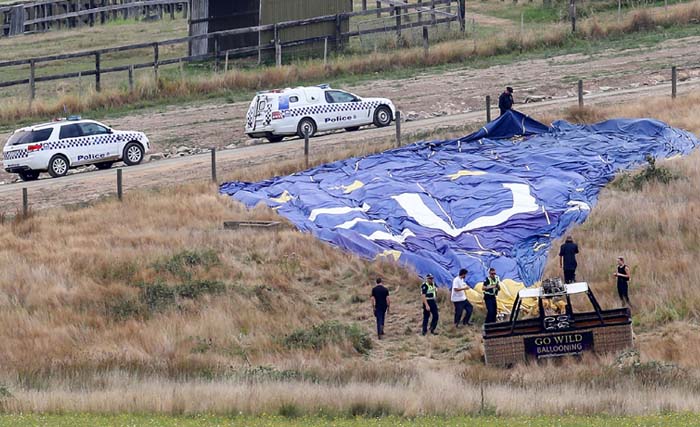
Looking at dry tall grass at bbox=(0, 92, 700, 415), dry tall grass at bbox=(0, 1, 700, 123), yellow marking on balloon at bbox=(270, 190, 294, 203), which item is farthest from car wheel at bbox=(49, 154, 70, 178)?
dry tall grass at bbox=(0, 1, 700, 123)

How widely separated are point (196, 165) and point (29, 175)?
182 inches

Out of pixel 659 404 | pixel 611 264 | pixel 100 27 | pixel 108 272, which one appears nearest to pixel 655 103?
pixel 611 264

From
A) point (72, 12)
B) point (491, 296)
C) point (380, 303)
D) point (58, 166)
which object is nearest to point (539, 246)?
point (491, 296)

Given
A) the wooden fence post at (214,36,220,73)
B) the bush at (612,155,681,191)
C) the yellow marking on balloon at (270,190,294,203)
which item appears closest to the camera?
the bush at (612,155,681,191)

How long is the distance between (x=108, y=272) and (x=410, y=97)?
19739 mm

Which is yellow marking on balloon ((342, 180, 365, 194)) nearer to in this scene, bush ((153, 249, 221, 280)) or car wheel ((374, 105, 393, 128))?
bush ((153, 249, 221, 280))

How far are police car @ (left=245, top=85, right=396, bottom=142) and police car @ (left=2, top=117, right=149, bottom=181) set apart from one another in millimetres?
3479

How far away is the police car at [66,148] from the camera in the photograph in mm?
35156

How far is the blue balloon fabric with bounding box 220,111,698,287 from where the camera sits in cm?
2738

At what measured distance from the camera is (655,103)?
38.5 meters

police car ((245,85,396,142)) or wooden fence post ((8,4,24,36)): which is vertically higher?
wooden fence post ((8,4,24,36))

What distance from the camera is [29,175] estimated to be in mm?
35906

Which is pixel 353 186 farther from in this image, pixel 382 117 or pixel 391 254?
pixel 382 117

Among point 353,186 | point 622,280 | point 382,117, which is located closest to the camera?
point 622,280
